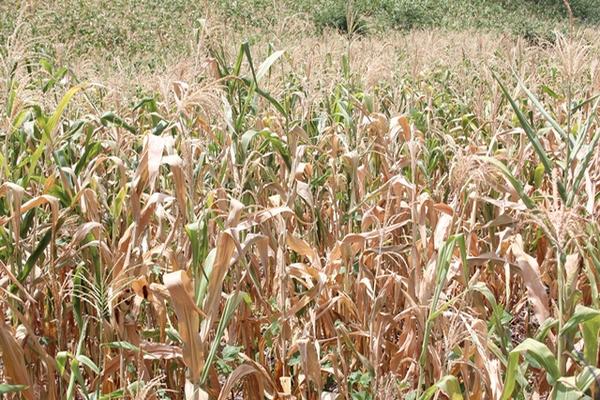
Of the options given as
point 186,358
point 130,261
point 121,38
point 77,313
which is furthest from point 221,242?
point 121,38

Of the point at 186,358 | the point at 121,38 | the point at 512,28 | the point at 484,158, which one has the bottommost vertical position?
the point at 512,28

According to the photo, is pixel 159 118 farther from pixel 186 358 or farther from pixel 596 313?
pixel 596 313

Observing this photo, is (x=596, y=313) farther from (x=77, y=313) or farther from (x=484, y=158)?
(x=77, y=313)

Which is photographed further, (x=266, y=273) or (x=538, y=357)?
(x=266, y=273)

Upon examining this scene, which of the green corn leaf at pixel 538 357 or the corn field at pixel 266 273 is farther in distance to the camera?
the corn field at pixel 266 273

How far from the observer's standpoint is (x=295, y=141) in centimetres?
277

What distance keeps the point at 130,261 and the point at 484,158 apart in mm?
960

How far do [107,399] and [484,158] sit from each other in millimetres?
1068

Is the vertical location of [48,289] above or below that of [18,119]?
below

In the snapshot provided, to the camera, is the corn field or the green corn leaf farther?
the corn field

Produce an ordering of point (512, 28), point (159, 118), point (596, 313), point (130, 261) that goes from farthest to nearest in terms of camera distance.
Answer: point (512, 28) → point (159, 118) → point (130, 261) → point (596, 313)

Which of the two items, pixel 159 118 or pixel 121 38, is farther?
pixel 121 38

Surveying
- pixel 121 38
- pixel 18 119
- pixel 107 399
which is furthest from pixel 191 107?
pixel 121 38

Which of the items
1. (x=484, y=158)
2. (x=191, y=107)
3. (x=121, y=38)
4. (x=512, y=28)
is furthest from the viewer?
(x=512, y=28)
